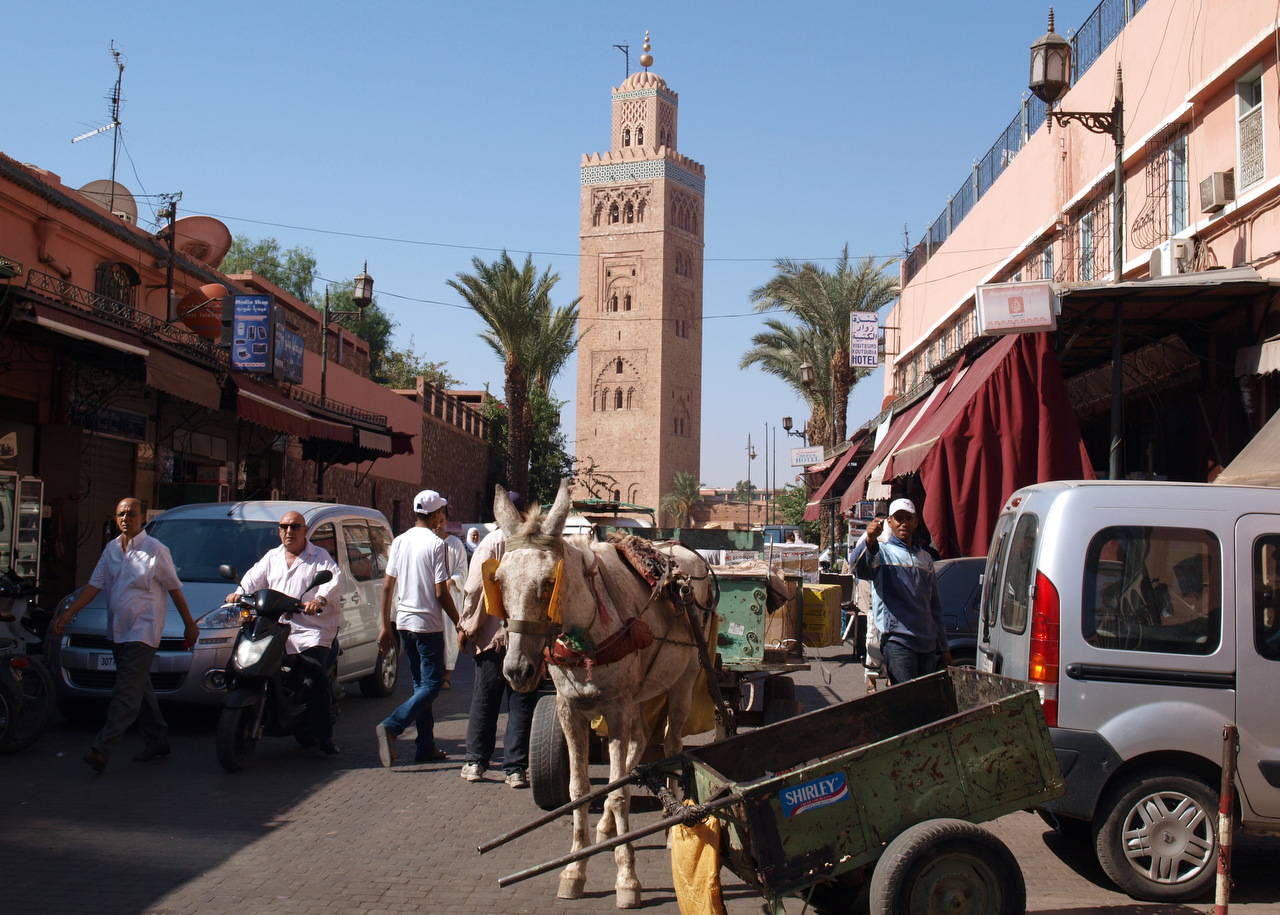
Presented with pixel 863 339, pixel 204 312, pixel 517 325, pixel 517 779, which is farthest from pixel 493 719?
pixel 517 325

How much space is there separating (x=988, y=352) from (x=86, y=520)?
12.5 meters

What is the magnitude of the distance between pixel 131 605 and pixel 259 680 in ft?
Result: 3.12

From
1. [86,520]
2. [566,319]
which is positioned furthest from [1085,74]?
[566,319]

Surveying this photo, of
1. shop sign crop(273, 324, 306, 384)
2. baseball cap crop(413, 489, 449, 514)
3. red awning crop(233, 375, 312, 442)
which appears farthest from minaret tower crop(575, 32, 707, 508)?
baseball cap crop(413, 489, 449, 514)

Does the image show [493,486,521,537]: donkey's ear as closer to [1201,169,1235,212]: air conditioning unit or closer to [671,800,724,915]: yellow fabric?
[671,800,724,915]: yellow fabric

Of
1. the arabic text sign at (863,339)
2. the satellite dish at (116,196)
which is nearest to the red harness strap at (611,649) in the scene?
the satellite dish at (116,196)

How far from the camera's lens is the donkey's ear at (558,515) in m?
4.22

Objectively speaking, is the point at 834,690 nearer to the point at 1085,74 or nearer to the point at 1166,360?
the point at 1166,360

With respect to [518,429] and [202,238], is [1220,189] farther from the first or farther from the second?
[518,429]

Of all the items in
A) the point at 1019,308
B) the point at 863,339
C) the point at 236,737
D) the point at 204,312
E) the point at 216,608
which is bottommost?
the point at 236,737

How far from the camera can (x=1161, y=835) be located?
15.7 ft

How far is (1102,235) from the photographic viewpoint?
14.8m

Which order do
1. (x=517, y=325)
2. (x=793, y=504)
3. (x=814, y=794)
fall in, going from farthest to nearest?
(x=793, y=504)
(x=517, y=325)
(x=814, y=794)

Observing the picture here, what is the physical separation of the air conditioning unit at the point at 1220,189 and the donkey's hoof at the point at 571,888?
32.2 feet
